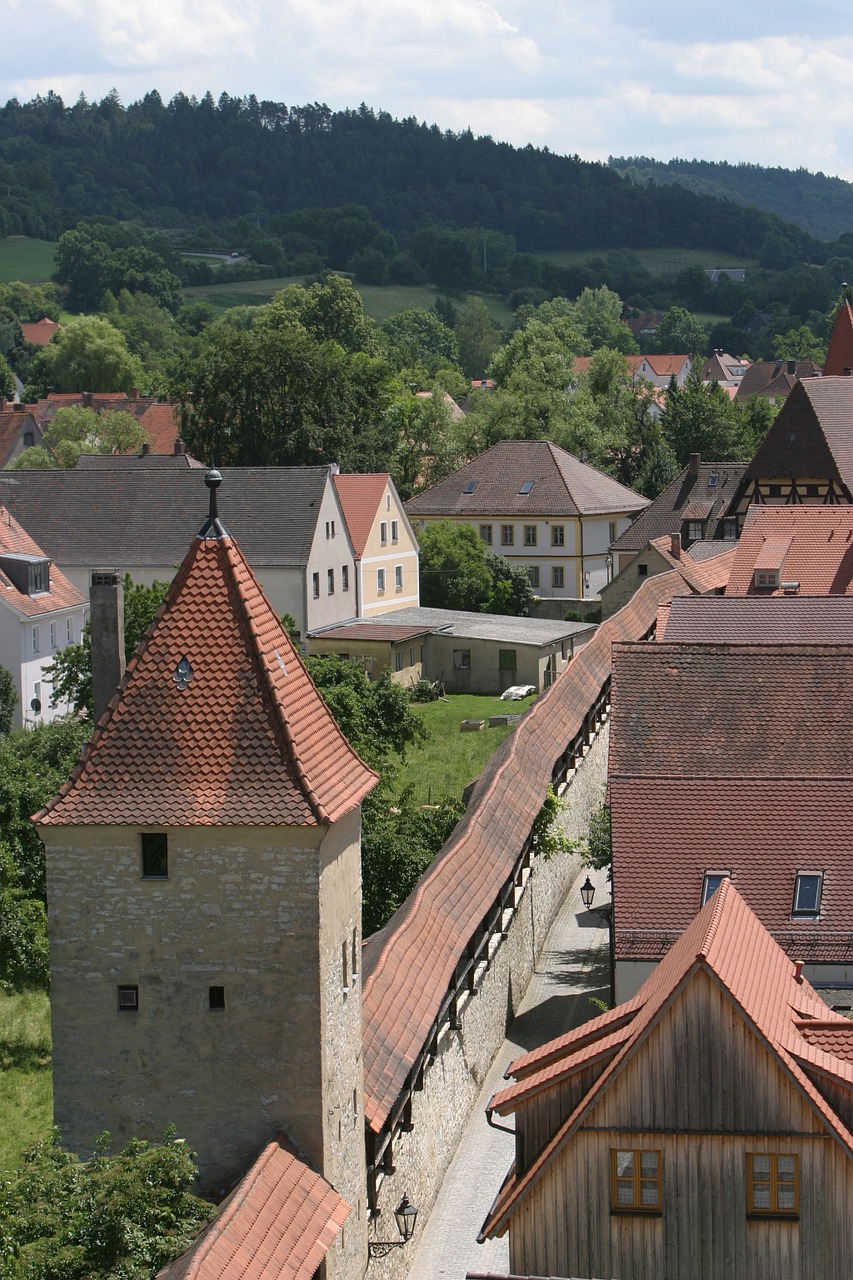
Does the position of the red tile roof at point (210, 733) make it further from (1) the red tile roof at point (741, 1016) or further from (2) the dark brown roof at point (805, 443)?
(2) the dark brown roof at point (805, 443)

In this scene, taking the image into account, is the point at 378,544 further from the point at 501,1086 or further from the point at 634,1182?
the point at 634,1182

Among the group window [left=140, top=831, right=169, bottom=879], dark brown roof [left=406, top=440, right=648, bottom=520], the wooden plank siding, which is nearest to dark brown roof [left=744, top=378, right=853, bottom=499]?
dark brown roof [left=406, top=440, right=648, bottom=520]

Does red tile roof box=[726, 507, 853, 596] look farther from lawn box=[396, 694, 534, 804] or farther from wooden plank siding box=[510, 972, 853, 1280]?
wooden plank siding box=[510, 972, 853, 1280]

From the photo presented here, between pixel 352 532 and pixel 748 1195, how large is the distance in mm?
48637

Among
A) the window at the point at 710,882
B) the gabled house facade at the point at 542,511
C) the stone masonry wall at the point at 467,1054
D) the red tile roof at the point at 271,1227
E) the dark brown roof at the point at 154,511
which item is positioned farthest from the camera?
the gabled house facade at the point at 542,511

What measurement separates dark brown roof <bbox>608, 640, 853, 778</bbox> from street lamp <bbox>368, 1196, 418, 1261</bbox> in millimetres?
10550

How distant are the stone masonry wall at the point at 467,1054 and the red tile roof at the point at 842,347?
51418 mm

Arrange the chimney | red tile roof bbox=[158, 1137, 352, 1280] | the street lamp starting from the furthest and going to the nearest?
1. the chimney
2. the street lamp
3. red tile roof bbox=[158, 1137, 352, 1280]

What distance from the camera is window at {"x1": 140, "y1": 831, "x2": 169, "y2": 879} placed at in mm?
15812

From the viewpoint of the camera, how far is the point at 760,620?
40.4m

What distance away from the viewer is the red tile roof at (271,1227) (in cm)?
1367

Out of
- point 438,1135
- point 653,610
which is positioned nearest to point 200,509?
point 653,610

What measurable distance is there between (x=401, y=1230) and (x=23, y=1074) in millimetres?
11487

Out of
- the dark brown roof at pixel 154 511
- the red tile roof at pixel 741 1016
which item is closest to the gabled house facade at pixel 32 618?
the dark brown roof at pixel 154 511
